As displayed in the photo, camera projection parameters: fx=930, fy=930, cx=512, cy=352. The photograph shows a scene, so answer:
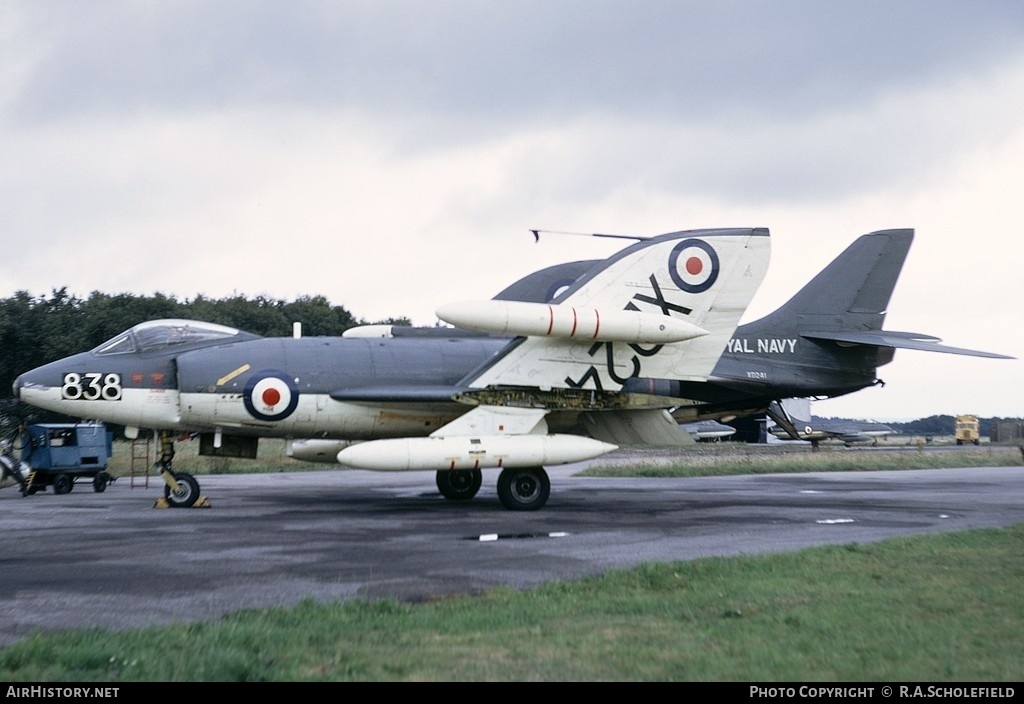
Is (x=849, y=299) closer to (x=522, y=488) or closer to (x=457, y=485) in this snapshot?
(x=522, y=488)

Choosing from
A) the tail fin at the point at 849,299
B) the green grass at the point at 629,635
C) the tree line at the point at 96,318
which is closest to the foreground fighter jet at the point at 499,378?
the tail fin at the point at 849,299

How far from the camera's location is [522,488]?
52.9 feet

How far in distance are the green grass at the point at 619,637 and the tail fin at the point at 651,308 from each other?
757cm

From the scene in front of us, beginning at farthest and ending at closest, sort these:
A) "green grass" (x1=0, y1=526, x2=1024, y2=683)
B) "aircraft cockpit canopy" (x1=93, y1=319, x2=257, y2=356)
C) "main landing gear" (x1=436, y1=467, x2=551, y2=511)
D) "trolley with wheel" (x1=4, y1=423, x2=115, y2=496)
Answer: "trolley with wheel" (x1=4, y1=423, x2=115, y2=496)
"aircraft cockpit canopy" (x1=93, y1=319, x2=257, y2=356)
"main landing gear" (x1=436, y1=467, x2=551, y2=511)
"green grass" (x1=0, y1=526, x2=1024, y2=683)

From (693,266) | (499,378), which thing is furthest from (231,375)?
(693,266)

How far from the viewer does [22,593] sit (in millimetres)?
8133

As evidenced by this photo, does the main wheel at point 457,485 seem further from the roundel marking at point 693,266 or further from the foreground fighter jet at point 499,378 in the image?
the roundel marking at point 693,266

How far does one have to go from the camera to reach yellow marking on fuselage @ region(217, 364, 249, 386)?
53.7 ft

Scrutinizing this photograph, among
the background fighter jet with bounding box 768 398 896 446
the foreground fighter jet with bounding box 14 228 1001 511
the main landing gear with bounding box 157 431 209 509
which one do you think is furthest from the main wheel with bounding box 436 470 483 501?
the background fighter jet with bounding box 768 398 896 446

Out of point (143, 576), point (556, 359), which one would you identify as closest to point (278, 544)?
point (143, 576)

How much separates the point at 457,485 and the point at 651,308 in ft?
17.5

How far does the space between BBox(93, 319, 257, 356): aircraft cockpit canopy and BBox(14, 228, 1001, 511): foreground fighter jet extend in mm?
34

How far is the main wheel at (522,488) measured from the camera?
16078mm

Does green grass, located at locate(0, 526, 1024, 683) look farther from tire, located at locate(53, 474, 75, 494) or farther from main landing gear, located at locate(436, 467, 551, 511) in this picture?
tire, located at locate(53, 474, 75, 494)
